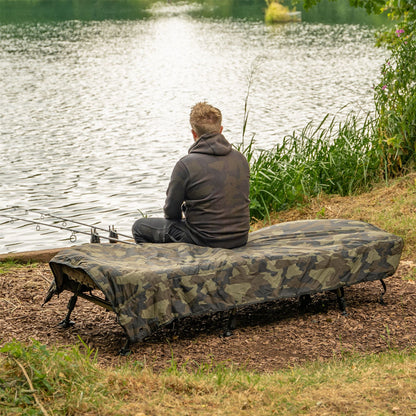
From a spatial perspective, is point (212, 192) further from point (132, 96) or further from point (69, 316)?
point (132, 96)

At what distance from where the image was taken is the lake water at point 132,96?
1234 centimetres

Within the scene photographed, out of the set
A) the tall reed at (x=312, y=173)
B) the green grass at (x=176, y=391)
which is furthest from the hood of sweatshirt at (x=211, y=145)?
the tall reed at (x=312, y=173)

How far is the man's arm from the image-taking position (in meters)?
5.41

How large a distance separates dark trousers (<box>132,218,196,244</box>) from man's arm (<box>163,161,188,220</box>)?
11 centimetres

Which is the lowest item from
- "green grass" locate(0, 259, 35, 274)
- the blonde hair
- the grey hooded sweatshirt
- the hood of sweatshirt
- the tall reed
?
"green grass" locate(0, 259, 35, 274)

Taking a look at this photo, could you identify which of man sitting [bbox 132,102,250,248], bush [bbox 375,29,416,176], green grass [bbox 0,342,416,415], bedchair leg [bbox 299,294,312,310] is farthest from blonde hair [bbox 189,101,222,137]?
bush [bbox 375,29,416,176]

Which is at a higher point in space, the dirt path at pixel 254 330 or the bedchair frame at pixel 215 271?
the bedchair frame at pixel 215 271

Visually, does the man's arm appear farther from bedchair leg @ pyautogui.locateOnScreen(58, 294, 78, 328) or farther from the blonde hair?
bedchair leg @ pyautogui.locateOnScreen(58, 294, 78, 328)

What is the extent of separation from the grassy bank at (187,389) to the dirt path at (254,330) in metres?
0.51

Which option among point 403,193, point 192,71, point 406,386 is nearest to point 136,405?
point 406,386

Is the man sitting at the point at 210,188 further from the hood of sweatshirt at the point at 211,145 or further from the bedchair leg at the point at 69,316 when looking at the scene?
the bedchair leg at the point at 69,316

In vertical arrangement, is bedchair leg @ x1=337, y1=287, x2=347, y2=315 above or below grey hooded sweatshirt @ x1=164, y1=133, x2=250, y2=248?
below

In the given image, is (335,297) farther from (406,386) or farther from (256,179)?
(256,179)

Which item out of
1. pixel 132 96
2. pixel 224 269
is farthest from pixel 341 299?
pixel 132 96
